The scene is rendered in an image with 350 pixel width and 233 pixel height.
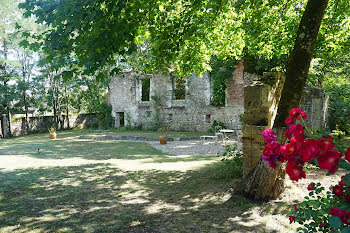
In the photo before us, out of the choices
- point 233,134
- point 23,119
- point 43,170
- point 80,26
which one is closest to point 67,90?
point 23,119

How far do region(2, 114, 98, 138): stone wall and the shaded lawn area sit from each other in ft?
62.5

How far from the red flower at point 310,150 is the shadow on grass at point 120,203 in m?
2.35

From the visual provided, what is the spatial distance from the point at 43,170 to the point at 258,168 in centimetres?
609

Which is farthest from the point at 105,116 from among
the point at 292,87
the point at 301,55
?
the point at 301,55

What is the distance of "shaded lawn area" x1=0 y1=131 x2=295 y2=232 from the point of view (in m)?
3.56

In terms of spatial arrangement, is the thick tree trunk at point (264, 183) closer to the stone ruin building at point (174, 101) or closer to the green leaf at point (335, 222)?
the green leaf at point (335, 222)

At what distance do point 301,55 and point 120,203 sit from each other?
4.04 meters

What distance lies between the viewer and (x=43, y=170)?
723cm

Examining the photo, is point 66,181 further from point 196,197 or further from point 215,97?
point 215,97

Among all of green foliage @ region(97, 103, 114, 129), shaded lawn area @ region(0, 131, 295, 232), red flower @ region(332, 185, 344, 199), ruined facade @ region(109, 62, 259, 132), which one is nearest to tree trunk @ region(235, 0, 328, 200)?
shaded lawn area @ region(0, 131, 295, 232)

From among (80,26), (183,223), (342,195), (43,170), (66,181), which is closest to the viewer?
(342,195)

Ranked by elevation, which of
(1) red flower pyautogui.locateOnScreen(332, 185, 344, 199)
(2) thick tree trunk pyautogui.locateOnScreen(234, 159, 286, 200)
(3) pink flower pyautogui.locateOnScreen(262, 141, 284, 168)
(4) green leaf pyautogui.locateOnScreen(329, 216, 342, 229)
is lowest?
(2) thick tree trunk pyautogui.locateOnScreen(234, 159, 286, 200)

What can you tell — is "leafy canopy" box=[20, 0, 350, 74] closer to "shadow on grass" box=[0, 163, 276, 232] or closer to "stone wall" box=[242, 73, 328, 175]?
"stone wall" box=[242, 73, 328, 175]

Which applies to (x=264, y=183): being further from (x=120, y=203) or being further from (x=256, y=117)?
(x=120, y=203)
